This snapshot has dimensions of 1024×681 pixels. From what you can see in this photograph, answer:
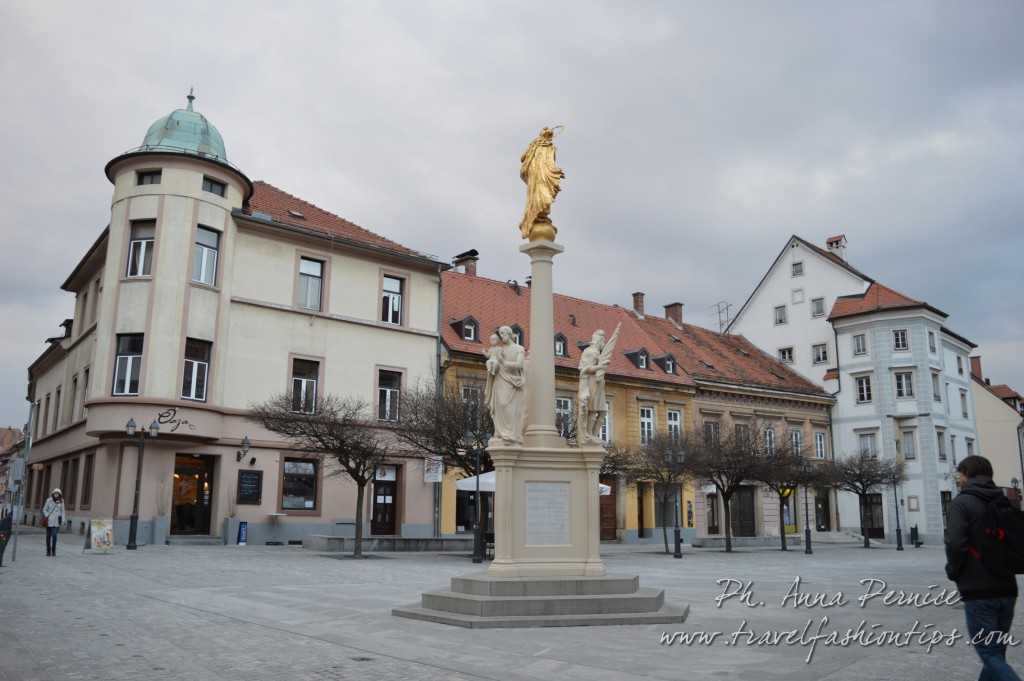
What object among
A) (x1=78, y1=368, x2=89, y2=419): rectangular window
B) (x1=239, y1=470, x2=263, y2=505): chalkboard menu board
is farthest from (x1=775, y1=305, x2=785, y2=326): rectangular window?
(x1=78, y1=368, x2=89, y2=419): rectangular window

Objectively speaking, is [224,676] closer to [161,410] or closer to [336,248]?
[161,410]

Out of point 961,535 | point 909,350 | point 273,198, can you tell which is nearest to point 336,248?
point 273,198

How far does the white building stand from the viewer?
44.8 metres

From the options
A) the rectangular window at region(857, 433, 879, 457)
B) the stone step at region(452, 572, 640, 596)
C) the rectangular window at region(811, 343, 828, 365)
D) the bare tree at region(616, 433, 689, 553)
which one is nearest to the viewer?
the stone step at region(452, 572, 640, 596)

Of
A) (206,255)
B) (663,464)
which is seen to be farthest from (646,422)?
(206,255)

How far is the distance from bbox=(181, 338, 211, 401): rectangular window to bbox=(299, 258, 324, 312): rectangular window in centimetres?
425

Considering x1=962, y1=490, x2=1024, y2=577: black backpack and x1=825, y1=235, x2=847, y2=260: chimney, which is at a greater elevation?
x1=825, y1=235, x2=847, y2=260: chimney

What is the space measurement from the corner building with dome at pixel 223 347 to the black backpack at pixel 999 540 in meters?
22.7

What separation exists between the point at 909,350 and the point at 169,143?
38497 mm

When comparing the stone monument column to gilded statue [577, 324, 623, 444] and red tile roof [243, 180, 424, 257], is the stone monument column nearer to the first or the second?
gilded statue [577, 324, 623, 444]

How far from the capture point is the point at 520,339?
37.6m

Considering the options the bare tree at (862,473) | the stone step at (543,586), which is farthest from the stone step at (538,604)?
the bare tree at (862,473)

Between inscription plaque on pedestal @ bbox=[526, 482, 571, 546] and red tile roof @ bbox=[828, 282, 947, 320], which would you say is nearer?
inscription plaque on pedestal @ bbox=[526, 482, 571, 546]

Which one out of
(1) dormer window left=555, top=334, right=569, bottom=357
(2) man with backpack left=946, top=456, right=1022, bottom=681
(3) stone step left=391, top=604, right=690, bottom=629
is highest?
(1) dormer window left=555, top=334, right=569, bottom=357
